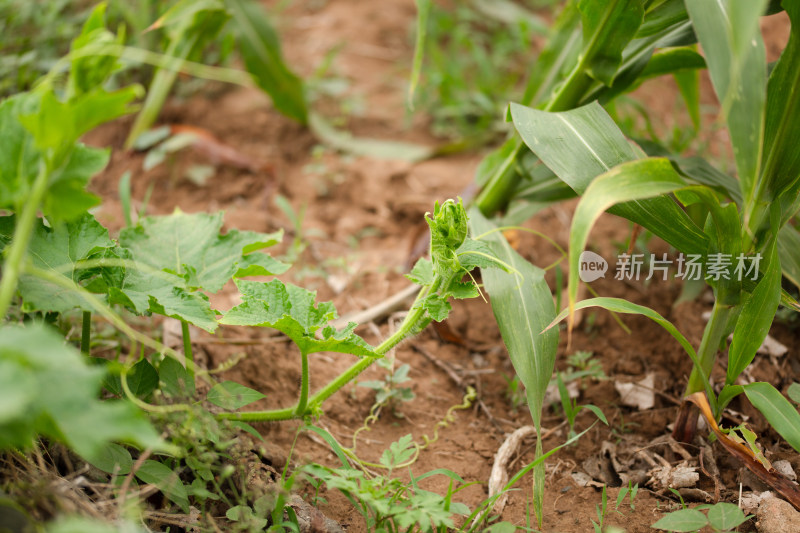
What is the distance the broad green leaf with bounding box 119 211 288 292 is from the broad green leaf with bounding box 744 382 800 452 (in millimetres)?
970

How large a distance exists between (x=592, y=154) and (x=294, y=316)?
27.8 inches

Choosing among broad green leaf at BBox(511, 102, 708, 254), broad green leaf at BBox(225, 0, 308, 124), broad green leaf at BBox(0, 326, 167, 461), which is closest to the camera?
broad green leaf at BBox(0, 326, 167, 461)

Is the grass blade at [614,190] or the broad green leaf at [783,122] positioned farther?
the broad green leaf at [783,122]

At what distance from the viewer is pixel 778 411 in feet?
3.80

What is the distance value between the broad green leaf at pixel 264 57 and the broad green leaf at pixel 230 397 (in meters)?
1.62

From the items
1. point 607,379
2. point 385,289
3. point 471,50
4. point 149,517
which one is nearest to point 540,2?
point 471,50

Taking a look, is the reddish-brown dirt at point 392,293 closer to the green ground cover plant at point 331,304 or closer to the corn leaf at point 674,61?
the green ground cover plant at point 331,304

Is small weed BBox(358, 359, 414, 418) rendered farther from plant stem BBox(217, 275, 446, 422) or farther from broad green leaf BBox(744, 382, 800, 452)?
broad green leaf BBox(744, 382, 800, 452)

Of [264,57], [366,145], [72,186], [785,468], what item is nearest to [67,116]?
[72,186]

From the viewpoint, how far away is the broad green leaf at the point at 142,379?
1.18 metres

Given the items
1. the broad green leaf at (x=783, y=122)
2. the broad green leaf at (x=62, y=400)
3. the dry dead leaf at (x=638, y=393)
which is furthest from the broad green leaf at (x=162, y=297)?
the broad green leaf at (x=783, y=122)

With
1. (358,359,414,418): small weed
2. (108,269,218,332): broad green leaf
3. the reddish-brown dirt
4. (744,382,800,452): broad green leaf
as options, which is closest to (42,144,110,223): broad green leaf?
(108,269,218,332): broad green leaf

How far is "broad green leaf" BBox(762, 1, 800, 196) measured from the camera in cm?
116

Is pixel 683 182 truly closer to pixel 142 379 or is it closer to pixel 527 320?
pixel 527 320
